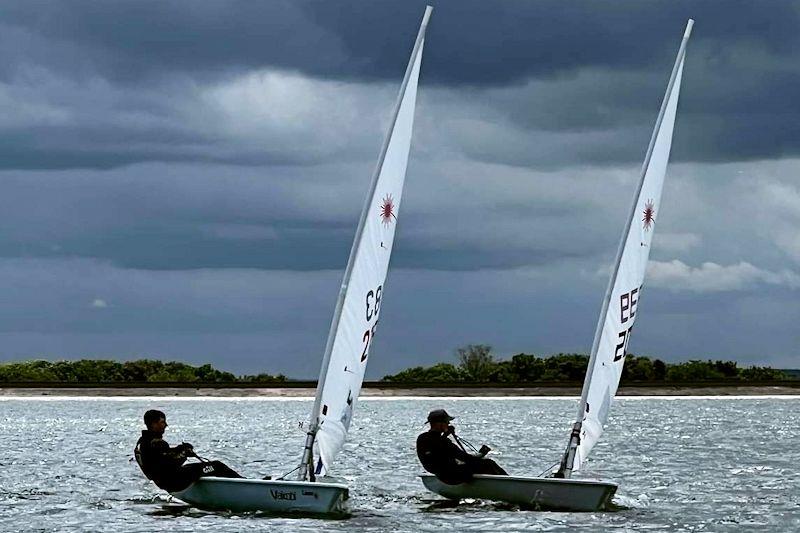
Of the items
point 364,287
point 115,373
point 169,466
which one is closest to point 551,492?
point 364,287

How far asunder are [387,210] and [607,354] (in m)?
4.91

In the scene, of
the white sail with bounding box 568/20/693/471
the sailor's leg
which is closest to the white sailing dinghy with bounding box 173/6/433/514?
the sailor's leg

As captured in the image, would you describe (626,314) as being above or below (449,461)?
above

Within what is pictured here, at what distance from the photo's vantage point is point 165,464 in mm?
27328

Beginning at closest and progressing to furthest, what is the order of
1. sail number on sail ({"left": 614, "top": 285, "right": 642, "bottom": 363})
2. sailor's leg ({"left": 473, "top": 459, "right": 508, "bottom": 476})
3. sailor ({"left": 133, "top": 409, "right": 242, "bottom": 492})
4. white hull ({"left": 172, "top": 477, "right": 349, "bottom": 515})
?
white hull ({"left": 172, "top": 477, "right": 349, "bottom": 515})
sailor ({"left": 133, "top": 409, "right": 242, "bottom": 492})
sail number on sail ({"left": 614, "top": 285, "right": 642, "bottom": 363})
sailor's leg ({"left": 473, "top": 459, "right": 508, "bottom": 476})

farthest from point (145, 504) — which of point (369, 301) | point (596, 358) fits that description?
point (596, 358)

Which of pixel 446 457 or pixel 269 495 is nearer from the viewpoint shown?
pixel 269 495

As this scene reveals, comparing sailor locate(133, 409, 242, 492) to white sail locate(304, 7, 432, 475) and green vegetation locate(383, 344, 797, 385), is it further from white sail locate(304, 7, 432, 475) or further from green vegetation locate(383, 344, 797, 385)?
green vegetation locate(383, 344, 797, 385)

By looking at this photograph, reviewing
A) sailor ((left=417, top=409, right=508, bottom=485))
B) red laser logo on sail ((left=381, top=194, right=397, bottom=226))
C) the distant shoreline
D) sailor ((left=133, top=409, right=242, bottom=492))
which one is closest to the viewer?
red laser logo on sail ((left=381, top=194, right=397, bottom=226))

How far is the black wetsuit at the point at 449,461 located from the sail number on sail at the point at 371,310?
2.35 metres

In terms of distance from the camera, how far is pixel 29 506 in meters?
32.3

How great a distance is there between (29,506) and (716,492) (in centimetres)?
1554

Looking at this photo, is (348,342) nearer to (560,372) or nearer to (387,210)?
(387,210)

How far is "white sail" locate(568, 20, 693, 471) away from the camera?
27391mm
